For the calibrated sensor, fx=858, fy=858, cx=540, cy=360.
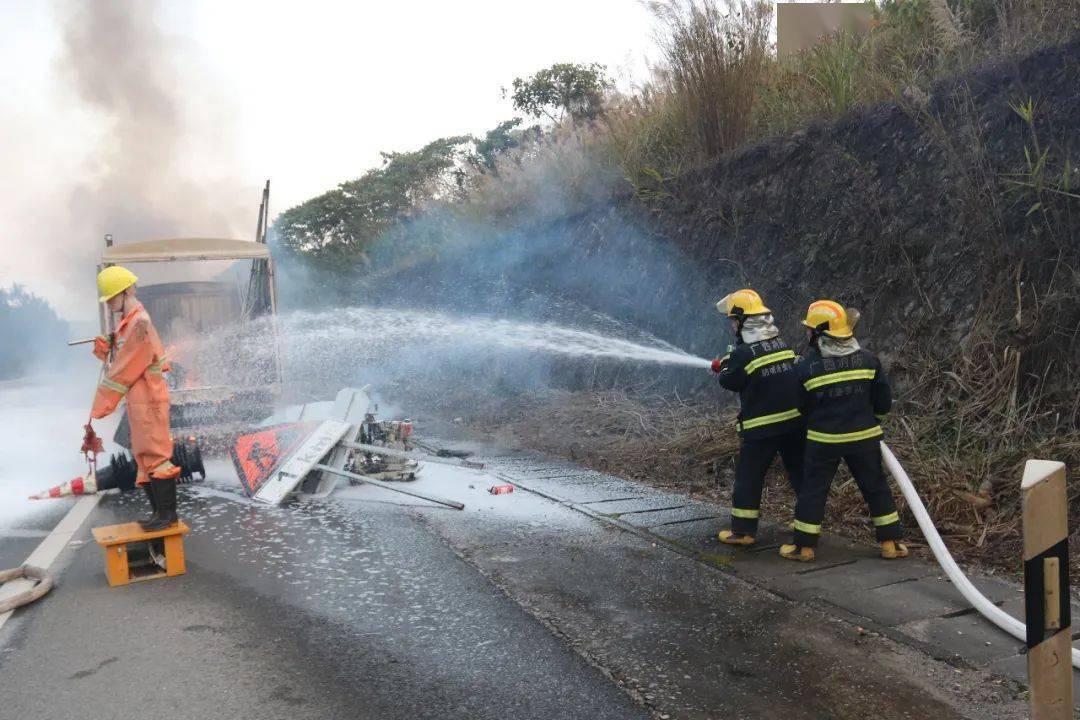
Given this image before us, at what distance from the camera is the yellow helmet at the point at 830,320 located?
16.6 feet

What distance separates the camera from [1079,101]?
21.0 feet

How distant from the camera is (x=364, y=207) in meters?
29.3

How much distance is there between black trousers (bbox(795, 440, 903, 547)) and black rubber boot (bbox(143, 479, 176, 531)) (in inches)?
151

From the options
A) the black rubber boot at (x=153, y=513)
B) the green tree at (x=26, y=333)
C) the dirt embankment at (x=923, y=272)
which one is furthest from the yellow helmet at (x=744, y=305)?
the green tree at (x=26, y=333)

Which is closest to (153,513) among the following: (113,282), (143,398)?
(143,398)

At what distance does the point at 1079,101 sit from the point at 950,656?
4.79 m

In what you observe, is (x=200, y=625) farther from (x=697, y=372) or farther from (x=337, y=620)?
(x=697, y=372)

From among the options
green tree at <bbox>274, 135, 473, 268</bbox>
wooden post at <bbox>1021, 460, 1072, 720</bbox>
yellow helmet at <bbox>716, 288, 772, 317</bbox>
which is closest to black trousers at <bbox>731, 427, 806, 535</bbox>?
yellow helmet at <bbox>716, 288, 772, 317</bbox>

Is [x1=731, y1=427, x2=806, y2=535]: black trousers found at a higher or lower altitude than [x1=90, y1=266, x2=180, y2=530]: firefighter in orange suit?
lower

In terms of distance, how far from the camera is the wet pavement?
132 inches

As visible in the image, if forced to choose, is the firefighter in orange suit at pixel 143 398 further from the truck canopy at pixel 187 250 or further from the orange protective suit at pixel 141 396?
the truck canopy at pixel 187 250

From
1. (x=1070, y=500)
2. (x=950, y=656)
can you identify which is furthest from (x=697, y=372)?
(x=950, y=656)

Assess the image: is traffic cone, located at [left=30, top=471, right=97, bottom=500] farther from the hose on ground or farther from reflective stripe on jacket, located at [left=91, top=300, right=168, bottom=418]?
the hose on ground

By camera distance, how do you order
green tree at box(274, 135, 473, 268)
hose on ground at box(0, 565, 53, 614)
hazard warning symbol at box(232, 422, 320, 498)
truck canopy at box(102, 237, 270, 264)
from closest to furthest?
hose on ground at box(0, 565, 53, 614)
hazard warning symbol at box(232, 422, 320, 498)
truck canopy at box(102, 237, 270, 264)
green tree at box(274, 135, 473, 268)
